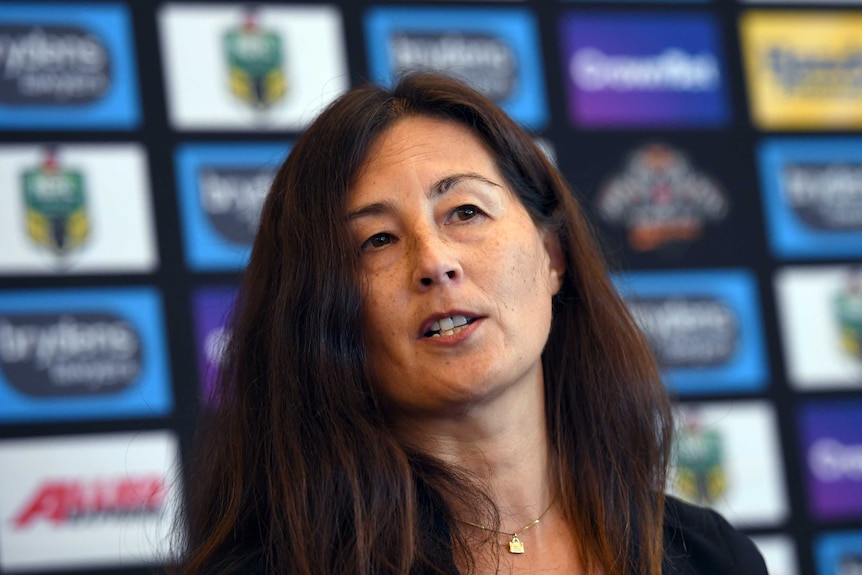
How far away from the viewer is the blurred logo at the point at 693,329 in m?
2.92

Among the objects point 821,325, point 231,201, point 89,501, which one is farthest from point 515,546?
point 821,325

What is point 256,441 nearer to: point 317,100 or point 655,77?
point 317,100

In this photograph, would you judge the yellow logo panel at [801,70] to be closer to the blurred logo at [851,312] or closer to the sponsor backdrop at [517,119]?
the sponsor backdrop at [517,119]

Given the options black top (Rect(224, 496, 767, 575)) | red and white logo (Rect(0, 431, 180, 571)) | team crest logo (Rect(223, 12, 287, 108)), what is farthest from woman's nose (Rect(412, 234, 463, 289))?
team crest logo (Rect(223, 12, 287, 108))

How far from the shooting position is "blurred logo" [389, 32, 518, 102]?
2896 millimetres

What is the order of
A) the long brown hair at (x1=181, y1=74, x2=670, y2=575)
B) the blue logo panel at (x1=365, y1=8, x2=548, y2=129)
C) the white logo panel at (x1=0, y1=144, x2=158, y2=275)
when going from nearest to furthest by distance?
1. the long brown hair at (x1=181, y1=74, x2=670, y2=575)
2. the white logo panel at (x1=0, y1=144, x2=158, y2=275)
3. the blue logo panel at (x1=365, y1=8, x2=548, y2=129)

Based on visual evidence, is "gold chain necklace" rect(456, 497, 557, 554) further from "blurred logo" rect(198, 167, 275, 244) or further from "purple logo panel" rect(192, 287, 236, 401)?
"blurred logo" rect(198, 167, 275, 244)

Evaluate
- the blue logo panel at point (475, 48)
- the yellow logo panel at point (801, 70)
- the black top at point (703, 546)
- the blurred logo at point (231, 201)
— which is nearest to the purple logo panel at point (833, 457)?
the yellow logo panel at point (801, 70)

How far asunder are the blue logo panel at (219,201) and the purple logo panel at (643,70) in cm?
85

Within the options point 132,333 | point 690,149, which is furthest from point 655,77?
point 132,333

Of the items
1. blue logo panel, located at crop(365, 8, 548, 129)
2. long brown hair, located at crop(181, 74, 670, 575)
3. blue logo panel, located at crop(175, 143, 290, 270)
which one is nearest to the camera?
long brown hair, located at crop(181, 74, 670, 575)

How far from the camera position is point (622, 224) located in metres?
2.96

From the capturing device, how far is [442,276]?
1.46m

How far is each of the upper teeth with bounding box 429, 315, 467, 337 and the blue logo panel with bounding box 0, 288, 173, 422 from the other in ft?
4.14
